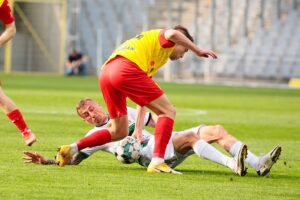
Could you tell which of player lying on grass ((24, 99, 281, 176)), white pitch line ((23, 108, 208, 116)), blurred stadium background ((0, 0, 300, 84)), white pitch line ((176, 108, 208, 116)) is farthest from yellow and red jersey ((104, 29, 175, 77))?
blurred stadium background ((0, 0, 300, 84))

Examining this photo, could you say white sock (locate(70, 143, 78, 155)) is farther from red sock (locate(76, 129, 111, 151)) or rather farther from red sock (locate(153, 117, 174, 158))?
red sock (locate(153, 117, 174, 158))

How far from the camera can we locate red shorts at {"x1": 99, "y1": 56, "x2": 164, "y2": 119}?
10562 mm

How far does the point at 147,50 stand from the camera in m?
10.6

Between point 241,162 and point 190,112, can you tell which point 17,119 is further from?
→ point 190,112

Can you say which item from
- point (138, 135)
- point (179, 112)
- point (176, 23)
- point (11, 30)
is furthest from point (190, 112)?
point (176, 23)

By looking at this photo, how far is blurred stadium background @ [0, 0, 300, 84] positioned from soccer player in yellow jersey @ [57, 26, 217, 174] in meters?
A: 38.1

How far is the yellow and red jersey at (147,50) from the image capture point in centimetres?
1062

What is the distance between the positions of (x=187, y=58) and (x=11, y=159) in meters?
40.0

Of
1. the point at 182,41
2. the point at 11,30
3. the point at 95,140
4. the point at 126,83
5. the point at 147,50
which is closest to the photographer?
the point at 182,41

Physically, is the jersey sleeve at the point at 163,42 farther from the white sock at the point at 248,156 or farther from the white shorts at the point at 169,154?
the white sock at the point at 248,156

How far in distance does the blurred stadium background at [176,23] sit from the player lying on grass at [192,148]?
37672 millimetres

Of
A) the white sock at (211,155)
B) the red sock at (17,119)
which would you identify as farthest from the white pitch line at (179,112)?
the white sock at (211,155)

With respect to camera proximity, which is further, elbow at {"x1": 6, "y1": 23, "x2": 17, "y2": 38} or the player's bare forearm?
elbow at {"x1": 6, "y1": 23, "x2": 17, "y2": 38}

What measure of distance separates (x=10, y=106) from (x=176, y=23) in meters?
40.9
